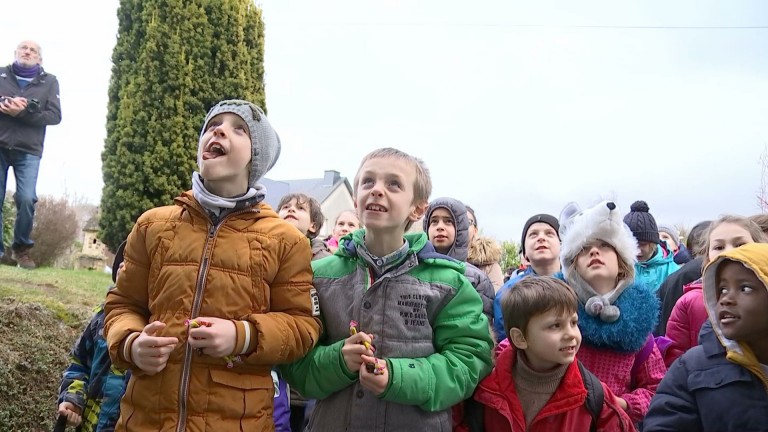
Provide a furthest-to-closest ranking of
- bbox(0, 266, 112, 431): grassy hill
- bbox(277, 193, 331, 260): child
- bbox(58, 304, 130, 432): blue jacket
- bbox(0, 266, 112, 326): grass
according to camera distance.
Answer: bbox(0, 266, 112, 326): grass
bbox(277, 193, 331, 260): child
bbox(0, 266, 112, 431): grassy hill
bbox(58, 304, 130, 432): blue jacket

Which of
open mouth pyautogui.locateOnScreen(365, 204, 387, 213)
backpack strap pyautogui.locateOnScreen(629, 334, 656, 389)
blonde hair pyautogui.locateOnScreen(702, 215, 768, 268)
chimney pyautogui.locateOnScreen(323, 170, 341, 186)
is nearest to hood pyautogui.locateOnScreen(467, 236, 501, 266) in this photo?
blonde hair pyautogui.locateOnScreen(702, 215, 768, 268)

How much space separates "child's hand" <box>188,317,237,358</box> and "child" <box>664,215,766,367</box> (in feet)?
7.85

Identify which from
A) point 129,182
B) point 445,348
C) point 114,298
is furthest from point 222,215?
point 129,182

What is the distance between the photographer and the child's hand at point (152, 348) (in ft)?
6.52

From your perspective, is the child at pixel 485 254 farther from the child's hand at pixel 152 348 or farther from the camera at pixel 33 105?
the camera at pixel 33 105

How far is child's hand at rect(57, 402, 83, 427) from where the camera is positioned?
111 inches

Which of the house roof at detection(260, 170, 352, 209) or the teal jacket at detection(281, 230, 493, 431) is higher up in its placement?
the teal jacket at detection(281, 230, 493, 431)

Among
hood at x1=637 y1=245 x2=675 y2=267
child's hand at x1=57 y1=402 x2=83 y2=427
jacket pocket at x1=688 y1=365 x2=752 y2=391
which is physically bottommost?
child's hand at x1=57 y1=402 x2=83 y2=427

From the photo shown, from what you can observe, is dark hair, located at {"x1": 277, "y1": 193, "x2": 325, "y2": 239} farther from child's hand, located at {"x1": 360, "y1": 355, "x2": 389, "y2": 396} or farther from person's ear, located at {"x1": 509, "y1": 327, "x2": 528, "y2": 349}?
child's hand, located at {"x1": 360, "y1": 355, "x2": 389, "y2": 396}

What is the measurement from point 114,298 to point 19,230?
5.99m

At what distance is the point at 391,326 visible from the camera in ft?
7.67

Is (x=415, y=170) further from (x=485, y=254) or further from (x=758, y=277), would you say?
(x=485, y=254)

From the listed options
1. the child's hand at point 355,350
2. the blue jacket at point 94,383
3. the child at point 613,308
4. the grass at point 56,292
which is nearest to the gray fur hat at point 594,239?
the child at point 613,308

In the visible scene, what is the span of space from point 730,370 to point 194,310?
2023mm
